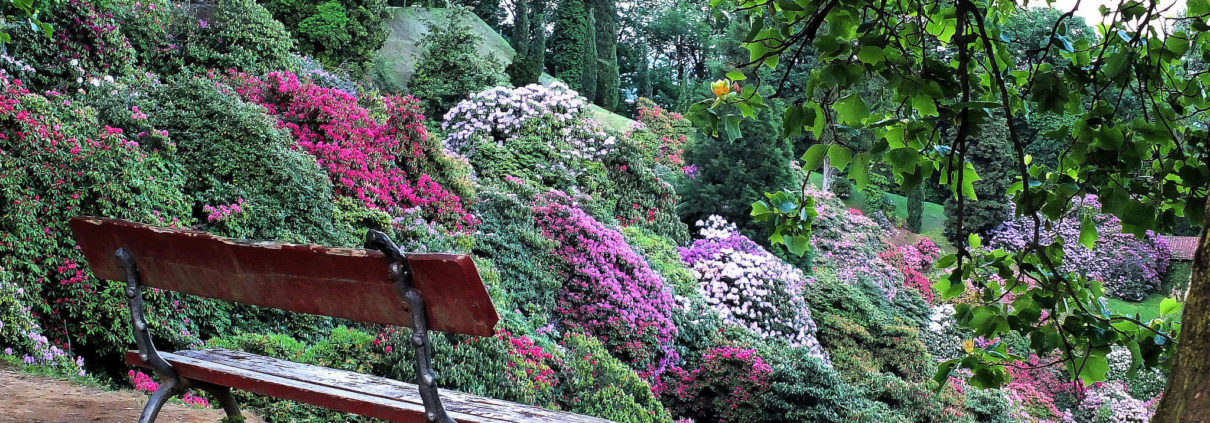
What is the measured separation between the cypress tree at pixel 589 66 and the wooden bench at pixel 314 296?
22702 mm

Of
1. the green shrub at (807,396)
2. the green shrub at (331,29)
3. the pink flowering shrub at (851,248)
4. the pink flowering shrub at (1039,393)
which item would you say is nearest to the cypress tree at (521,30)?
the green shrub at (331,29)

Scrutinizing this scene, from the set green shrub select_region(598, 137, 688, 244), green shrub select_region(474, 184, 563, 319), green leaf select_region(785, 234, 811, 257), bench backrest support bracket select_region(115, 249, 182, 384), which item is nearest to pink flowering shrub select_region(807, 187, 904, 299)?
green shrub select_region(598, 137, 688, 244)

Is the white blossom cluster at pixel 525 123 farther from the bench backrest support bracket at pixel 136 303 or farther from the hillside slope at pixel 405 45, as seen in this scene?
the bench backrest support bracket at pixel 136 303

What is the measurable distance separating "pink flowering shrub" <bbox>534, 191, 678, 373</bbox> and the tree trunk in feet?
19.3

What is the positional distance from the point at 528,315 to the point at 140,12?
5273mm

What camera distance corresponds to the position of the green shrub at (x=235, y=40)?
976 cm

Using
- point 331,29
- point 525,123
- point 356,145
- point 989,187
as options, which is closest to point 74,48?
point 356,145

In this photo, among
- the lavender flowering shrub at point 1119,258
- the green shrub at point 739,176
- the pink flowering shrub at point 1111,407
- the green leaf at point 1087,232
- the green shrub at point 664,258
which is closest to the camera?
the green leaf at point 1087,232

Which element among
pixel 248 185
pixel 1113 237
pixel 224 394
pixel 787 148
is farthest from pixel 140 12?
pixel 1113 237

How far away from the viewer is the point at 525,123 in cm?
1136

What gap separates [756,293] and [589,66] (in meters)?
16.3

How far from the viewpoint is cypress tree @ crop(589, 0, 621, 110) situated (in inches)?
1053

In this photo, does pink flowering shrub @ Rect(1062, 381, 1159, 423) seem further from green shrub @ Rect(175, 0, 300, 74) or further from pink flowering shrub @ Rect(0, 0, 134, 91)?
pink flowering shrub @ Rect(0, 0, 134, 91)

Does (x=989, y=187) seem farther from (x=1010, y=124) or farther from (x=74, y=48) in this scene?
(x=1010, y=124)
